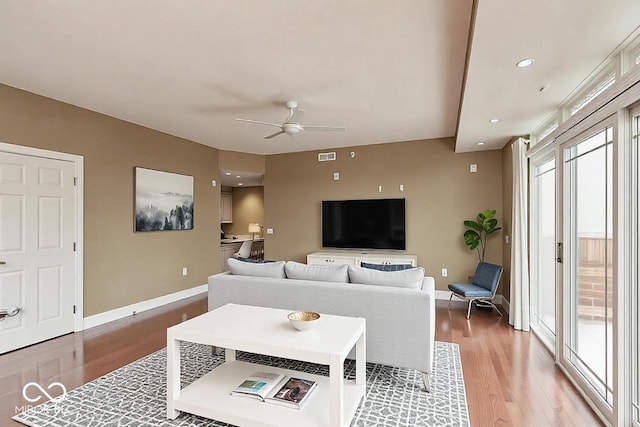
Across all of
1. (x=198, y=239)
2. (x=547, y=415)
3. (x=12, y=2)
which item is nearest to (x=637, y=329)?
(x=547, y=415)

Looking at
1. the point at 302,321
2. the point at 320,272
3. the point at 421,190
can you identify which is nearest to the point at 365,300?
the point at 320,272

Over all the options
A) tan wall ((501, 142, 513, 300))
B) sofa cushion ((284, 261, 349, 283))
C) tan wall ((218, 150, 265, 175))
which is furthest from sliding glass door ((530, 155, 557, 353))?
tan wall ((218, 150, 265, 175))

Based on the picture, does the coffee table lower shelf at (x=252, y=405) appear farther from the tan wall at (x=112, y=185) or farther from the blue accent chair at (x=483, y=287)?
the tan wall at (x=112, y=185)

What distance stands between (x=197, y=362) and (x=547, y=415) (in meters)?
2.73

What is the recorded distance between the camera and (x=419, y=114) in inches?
167

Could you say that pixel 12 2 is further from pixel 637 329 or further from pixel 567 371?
pixel 567 371

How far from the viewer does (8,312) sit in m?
3.35

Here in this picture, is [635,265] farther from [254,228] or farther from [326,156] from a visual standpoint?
[254,228]

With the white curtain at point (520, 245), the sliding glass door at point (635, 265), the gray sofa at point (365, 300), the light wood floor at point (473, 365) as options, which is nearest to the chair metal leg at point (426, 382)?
the gray sofa at point (365, 300)

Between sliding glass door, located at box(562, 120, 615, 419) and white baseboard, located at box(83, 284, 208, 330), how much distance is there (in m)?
5.00

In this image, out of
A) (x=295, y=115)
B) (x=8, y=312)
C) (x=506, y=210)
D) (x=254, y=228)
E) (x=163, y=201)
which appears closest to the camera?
(x=8, y=312)

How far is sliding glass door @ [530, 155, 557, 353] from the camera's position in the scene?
371 cm

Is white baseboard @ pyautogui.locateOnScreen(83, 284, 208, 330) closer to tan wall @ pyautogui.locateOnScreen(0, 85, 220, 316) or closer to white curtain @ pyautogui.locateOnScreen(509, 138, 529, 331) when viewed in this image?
tan wall @ pyautogui.locateOnScreen(0, 85, 220, 316)

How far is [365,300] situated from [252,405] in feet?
3.61
